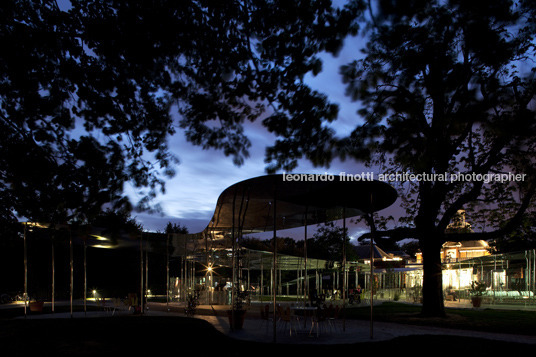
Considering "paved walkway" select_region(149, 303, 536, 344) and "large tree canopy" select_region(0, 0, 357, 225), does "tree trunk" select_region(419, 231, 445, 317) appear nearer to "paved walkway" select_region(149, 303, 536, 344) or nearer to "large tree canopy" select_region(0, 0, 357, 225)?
"paved walkway" select_region(149, 303, 536, 344)

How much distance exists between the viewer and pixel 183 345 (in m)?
11.3

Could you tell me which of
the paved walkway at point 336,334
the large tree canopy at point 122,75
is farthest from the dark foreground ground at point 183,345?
the large tree canopy at point 122,75

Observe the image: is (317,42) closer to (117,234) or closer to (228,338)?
(117,234)

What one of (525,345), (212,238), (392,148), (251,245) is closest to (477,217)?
(525,345)

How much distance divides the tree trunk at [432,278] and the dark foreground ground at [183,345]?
6.04 metres

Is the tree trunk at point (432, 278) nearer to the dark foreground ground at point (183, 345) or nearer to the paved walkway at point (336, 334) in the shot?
the paved walkway at point (336, 334)

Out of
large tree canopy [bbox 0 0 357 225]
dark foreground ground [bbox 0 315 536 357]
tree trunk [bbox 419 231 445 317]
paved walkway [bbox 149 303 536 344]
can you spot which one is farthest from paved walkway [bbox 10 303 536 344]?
large tree canopy [bbox 0 0 357 225]

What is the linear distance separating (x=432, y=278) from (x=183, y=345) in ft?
35.3

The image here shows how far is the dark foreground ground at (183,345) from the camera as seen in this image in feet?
33.3

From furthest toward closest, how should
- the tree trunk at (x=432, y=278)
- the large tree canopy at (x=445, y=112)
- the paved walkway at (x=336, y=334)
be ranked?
1. the tree trunk at (x=432, y=278)
2. the paved walkway at (x=336, y=334)
3. the large tree canopy at (x=445, y=112)

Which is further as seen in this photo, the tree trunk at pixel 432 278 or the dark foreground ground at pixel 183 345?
the tree trunk at pixel 432 278

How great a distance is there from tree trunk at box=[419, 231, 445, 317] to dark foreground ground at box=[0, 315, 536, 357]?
238 inches

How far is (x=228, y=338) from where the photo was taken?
12445mm

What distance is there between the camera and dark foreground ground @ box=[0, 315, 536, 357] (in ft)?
33.3
